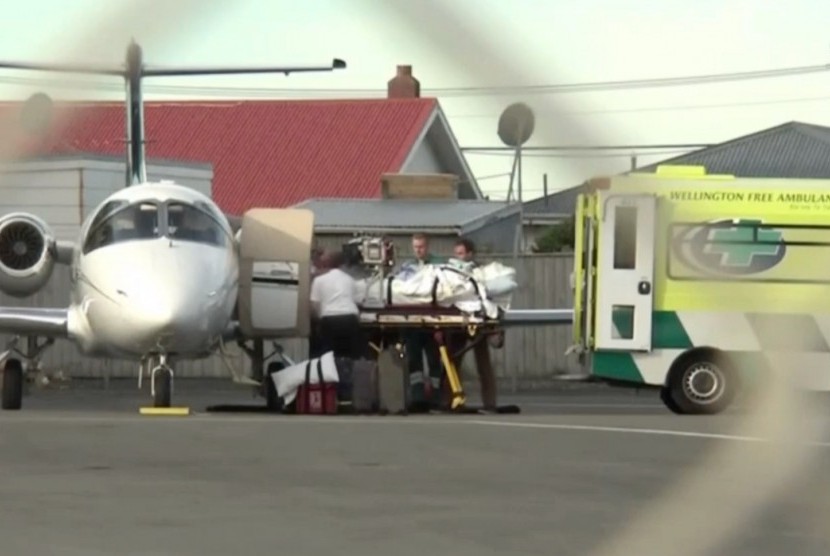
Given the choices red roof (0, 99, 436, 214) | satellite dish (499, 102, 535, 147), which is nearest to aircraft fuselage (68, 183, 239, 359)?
red roof (0, 99, 436, 214)

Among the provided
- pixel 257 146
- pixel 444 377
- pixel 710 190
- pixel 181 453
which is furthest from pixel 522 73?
pixel 444 377

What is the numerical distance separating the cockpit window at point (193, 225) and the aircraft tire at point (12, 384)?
2.54m

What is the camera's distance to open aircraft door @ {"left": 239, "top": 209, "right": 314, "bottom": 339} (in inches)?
850

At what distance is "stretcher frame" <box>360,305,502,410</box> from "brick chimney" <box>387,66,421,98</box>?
47.5 feet

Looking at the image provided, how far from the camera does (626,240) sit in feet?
63.8

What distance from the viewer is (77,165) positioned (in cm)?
2708

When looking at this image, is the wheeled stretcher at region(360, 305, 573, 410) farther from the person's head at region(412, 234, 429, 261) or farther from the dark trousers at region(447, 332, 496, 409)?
the person's head at region(412, 234, 429, 261)

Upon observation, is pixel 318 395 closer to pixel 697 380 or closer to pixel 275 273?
pixel 275 273

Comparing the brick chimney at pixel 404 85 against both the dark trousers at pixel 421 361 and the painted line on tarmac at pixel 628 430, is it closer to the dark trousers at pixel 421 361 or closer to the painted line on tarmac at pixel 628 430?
the painted line on tarmac at pixel 628 430

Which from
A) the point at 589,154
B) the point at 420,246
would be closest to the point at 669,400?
the point at 420,246

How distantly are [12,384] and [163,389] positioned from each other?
2452mm

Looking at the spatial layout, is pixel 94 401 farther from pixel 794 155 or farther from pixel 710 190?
pixel 794 155

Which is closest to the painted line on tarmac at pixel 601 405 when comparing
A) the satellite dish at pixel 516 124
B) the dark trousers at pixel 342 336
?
the dark trousers at pixel 342 336

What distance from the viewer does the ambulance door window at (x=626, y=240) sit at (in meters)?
17.1
